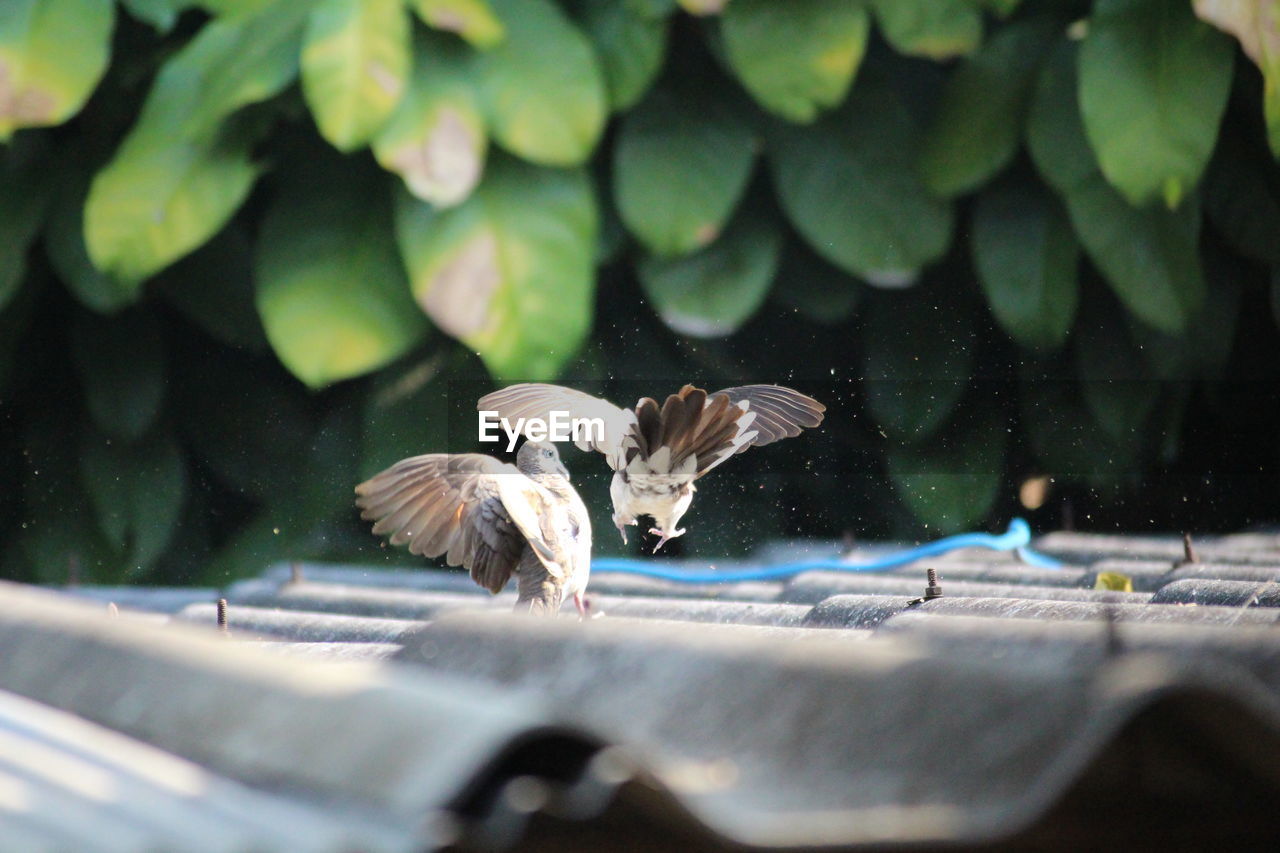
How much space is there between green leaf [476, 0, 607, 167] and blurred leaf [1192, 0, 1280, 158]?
0.71m

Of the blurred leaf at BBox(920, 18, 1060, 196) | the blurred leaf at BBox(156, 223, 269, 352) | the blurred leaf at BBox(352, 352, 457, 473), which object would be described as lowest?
the blurred leaf at BBox(156, 223, 269, 352)

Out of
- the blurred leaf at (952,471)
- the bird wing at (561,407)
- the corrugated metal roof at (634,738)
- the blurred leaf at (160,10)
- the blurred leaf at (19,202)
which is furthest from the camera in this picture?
the blurred leaf at (19,202)

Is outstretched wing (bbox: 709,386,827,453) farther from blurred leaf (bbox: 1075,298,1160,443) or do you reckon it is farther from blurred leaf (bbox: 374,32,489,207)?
blurred leaf (bbox: 1075,298,1160,443)

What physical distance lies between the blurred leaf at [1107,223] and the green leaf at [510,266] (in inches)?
24.6

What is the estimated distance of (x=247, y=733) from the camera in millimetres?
440

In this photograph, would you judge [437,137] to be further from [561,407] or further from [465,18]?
[561,407]

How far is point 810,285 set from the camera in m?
1.91

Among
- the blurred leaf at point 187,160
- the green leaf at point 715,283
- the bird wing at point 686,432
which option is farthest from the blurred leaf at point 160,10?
the bird wing at point 686,432

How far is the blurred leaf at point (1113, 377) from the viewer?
1973mm

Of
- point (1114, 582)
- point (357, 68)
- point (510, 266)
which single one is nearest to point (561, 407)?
point (1114, 582)

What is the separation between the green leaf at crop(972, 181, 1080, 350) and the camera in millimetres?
1919

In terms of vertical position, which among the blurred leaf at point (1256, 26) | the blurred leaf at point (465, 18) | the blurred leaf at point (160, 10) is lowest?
the blurred leaf at point (1256, 26)

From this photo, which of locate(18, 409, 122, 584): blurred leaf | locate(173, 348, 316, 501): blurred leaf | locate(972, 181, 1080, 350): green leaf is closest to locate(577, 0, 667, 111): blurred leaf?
locate(972, 181, 1080, 350): green leaf

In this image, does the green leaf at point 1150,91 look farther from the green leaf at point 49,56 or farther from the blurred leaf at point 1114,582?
the green leaf at point 49,56
